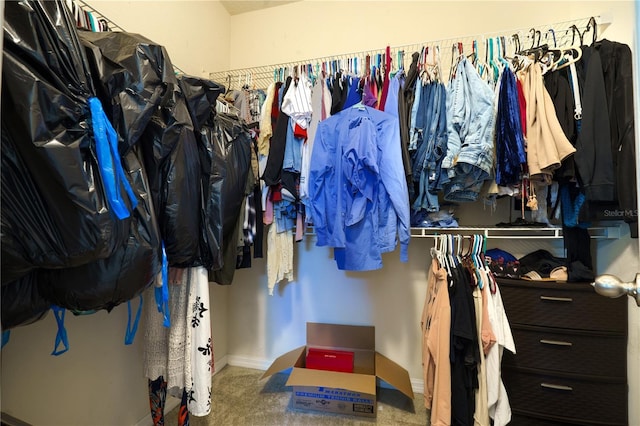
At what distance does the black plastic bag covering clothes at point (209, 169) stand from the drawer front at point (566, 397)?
1559 mm

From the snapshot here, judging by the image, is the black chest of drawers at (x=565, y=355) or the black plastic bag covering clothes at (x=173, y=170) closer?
the black plastic bag covering clothes at (x=173, y=170)

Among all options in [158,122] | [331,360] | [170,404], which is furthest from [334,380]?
[158,122]

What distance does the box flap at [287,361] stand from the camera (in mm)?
1768

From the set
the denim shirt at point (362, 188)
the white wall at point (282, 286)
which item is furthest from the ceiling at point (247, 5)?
the denim shirt at point (362, 188)

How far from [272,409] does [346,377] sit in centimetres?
47

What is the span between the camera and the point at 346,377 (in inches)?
64.9

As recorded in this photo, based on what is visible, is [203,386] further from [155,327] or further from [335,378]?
[335,378]

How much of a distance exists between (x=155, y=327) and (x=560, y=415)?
193 cm

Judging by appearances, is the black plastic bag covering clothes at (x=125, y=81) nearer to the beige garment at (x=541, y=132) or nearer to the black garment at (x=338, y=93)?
the black garment at (x=338, y=93)

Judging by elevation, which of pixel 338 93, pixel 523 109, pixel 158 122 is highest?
pixel 338 93

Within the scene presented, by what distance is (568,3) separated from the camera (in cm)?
169

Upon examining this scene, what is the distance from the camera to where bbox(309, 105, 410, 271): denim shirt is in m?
1.40

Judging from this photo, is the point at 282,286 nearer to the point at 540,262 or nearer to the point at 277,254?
the point at 277,254

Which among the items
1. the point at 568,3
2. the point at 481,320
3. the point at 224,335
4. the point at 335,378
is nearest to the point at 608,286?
the point at 481,320
